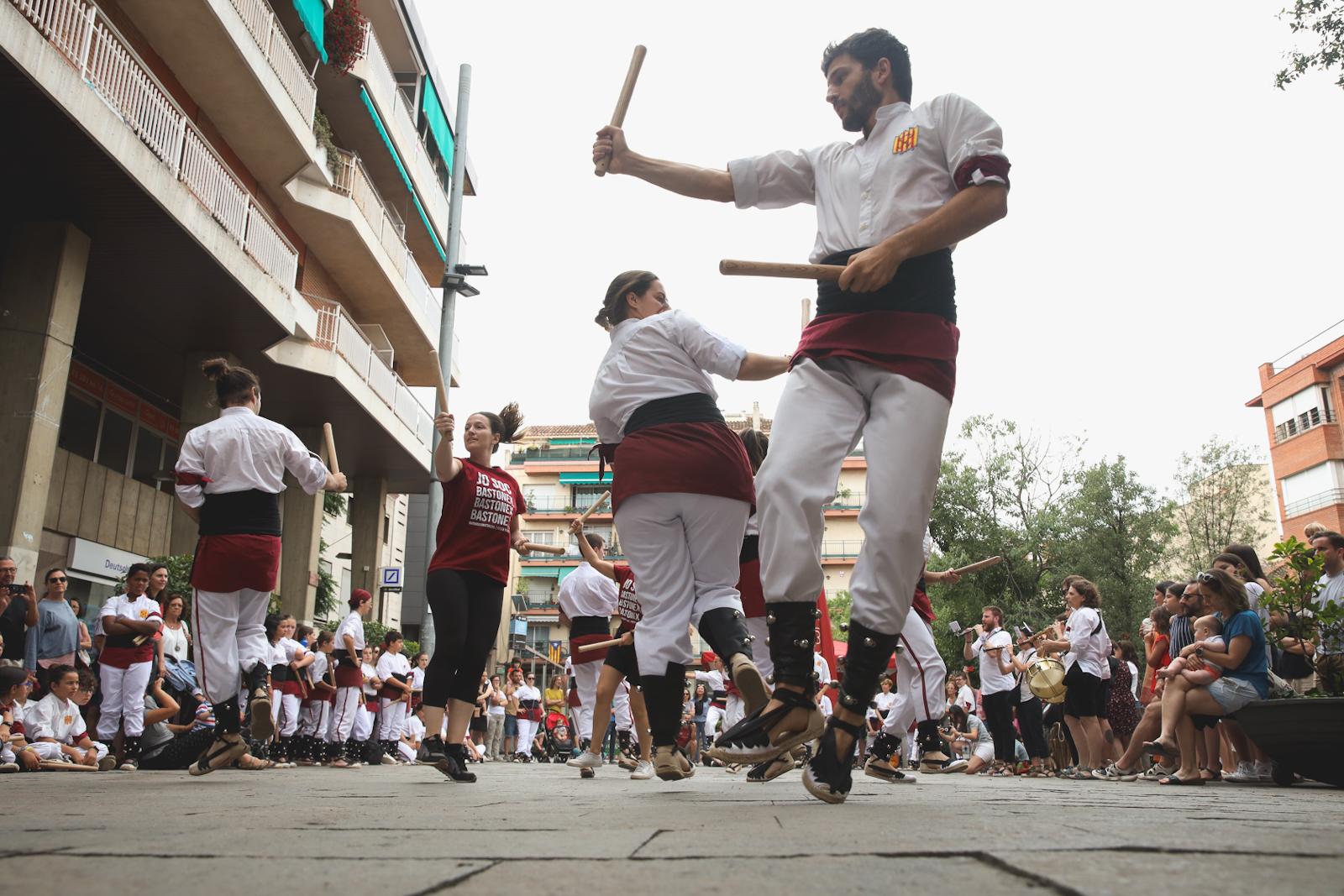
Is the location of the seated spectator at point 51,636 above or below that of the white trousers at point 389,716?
above

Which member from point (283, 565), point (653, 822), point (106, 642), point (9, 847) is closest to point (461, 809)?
point (653, 822)

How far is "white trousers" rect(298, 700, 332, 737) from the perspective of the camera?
11.5m

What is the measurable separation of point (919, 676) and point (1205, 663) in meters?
2.94

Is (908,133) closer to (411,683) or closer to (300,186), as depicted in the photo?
(411,683)

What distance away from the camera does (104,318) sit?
48.8 feet

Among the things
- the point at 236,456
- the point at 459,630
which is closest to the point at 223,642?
the point at 236,456

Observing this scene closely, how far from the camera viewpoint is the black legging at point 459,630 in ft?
18.7

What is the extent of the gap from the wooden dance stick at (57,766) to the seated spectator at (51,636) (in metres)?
0.96

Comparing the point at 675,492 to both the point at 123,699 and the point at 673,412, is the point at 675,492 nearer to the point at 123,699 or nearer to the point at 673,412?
the point at 673,412

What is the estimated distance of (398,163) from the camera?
2342cm

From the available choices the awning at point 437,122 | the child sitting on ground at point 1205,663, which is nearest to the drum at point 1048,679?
the child sitting on ground at point 1205,663

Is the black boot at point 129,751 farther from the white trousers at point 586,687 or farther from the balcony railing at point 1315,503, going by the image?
the balcony railing at point 1315,503

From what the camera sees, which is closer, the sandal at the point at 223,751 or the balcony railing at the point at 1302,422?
the sandal at the point at 223,751

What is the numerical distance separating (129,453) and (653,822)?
1833cm
